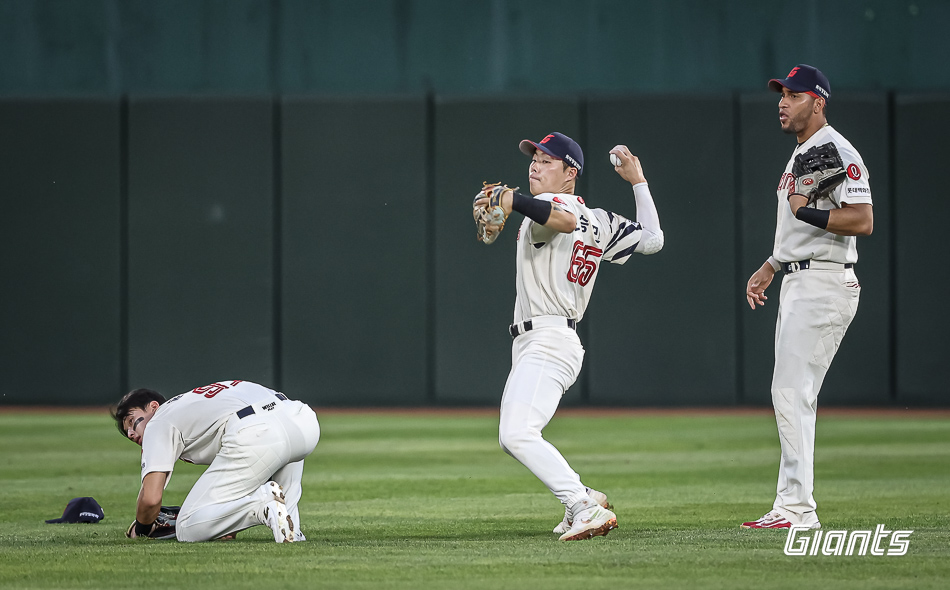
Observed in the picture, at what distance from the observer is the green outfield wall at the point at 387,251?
16375 mm

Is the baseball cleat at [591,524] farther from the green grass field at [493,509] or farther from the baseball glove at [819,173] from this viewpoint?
the baseball glove at [819,173]

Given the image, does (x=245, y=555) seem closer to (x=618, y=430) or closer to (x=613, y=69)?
(x=618, y=430)

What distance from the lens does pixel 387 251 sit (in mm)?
16500

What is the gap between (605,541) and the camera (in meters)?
5.74

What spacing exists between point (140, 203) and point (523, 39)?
565 centimetres

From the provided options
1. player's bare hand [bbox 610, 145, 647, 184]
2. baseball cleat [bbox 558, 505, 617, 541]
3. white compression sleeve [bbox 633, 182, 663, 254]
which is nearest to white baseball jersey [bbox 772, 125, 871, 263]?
white compression sleeve [bbox 633, 182, 663, 254]

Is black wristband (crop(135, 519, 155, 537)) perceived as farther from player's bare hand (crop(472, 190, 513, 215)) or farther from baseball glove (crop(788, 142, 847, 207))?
baseball glove (crop(788, 142, 847, 207))

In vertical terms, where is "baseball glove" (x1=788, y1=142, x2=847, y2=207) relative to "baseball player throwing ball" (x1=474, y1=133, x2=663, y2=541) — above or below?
above

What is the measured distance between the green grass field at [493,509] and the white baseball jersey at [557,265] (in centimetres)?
113

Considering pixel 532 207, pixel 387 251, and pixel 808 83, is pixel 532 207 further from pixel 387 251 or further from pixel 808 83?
pixel 387 251

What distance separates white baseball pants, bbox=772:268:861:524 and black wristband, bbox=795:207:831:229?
33cm

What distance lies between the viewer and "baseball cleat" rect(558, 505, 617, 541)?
567 cm

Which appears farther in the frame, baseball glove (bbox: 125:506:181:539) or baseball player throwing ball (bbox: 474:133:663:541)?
baseball glove (bbox: 125:506:181:539)

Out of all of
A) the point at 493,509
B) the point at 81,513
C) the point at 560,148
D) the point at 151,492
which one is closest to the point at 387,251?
the point at 493,509
